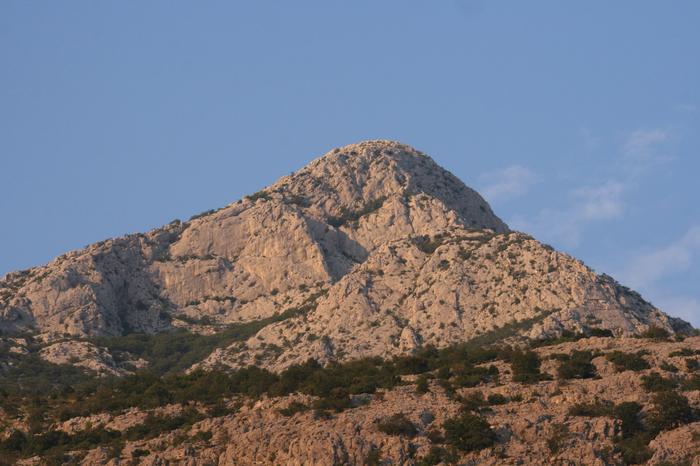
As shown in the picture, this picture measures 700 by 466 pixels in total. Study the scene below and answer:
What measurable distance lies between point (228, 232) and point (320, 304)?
29.5m

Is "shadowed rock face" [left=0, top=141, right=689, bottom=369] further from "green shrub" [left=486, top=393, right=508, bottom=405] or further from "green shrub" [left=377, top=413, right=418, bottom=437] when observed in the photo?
"green shrub" [left=377, top=413, right=418, bottom=437]

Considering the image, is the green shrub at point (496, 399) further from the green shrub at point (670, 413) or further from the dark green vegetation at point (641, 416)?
the green shrub at point (670, 413)

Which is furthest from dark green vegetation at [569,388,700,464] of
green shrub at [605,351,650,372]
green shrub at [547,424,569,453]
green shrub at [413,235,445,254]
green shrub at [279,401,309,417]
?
green shrub at [413,235,445,254]

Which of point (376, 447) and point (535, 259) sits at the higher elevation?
point (535, 259)

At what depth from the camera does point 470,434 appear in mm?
84375

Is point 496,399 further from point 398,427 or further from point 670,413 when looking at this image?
point 670,413

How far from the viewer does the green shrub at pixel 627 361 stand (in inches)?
3775

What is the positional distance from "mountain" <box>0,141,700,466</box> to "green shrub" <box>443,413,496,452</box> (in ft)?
0.39

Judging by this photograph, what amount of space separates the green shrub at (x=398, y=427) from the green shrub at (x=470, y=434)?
6.08ft

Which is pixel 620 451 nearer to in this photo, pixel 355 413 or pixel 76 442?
pixel 355 413

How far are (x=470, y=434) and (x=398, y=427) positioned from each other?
12.8 feet

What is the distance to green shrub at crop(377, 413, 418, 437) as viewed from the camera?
85.5 m

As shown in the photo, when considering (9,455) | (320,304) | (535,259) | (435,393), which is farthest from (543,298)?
(9,455)

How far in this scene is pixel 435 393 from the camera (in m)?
95.4
